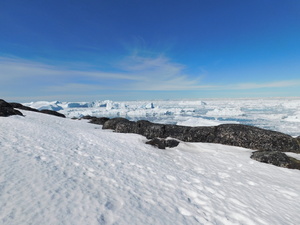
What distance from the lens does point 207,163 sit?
258 inches

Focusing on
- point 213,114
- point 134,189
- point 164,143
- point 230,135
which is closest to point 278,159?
point 230,135

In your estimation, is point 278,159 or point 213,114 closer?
point 278,159

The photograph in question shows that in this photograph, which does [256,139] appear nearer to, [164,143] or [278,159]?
[278,159]

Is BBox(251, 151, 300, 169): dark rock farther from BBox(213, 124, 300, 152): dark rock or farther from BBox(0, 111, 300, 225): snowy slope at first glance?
BBox(213, 124, 300, 152): dark rock

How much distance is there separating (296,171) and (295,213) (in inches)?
132

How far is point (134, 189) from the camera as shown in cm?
388

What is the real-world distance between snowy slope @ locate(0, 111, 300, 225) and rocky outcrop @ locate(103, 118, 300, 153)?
2675 millimetres

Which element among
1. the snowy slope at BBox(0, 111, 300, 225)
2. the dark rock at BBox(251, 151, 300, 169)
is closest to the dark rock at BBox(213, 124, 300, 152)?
the dark rock at BBox(251, 151, 300, 169)

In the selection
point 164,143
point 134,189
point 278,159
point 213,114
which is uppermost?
point 134,189

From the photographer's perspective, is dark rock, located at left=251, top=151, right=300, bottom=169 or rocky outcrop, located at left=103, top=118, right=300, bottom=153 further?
rocky outcrop, located at left=103, top=118, right=300, bottom=153

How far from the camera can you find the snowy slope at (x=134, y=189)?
2.71 meters

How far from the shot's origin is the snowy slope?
8.89 ft

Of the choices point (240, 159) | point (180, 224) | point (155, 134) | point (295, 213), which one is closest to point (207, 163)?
point (240, 159)

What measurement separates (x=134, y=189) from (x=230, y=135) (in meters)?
7.57
